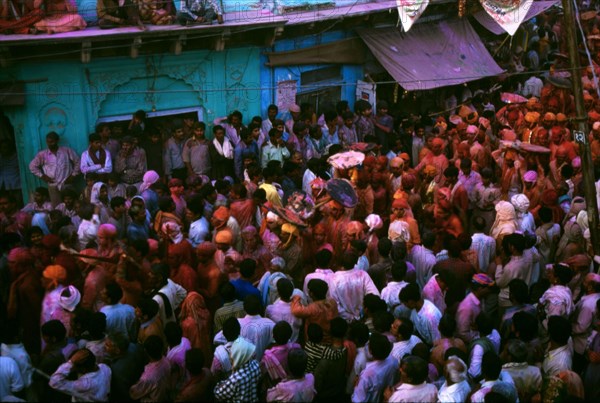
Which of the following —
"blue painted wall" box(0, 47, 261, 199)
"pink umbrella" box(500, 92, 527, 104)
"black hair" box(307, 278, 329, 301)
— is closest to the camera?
"black hair" box(307, 278, 329, 301)

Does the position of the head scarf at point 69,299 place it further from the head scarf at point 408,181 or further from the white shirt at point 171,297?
the head scarf at point 408,181

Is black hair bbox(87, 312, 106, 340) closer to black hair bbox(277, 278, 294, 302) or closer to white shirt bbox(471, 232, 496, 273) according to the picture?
black hair bbox(277, 278, 294, 302)

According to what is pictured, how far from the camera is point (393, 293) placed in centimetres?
728

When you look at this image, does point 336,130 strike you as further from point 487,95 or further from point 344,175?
point 487,95

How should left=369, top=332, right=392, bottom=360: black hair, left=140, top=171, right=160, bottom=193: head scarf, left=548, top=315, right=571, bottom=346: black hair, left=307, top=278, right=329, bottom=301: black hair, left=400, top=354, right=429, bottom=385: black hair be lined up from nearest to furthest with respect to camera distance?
left=400, top=354, right=429, bottom=385: black hair → left=369, top=332, right=392, bottom=360: black hair → left=548, top=315, right=571, bottom=346: black hair → left=307, top=278, right=329, bottom=301: black hair → left=140, top=171, right=160, bottom=193: head scarf

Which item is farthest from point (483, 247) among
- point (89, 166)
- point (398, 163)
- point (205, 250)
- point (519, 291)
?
point (89, 166)

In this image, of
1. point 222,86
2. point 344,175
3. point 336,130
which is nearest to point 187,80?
point 222,86

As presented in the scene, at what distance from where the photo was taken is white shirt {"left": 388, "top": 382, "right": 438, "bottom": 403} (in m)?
5.74

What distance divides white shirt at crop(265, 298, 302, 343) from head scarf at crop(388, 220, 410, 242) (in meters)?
2.08

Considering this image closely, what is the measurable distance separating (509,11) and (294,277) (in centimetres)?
586

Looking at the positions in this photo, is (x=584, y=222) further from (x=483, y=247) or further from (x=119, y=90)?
(x=119, y=90)

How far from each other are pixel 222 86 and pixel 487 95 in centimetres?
657

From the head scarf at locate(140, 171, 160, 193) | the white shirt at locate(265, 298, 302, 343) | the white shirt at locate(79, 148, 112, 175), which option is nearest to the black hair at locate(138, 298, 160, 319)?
the white shirt at locate(265, 298, 302, 343)

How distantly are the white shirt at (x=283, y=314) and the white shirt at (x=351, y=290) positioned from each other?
58 cm
